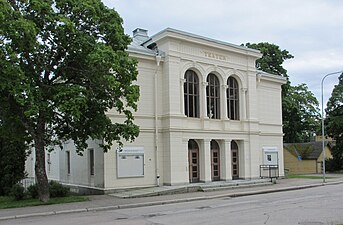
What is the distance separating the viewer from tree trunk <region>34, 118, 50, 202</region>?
59.5 feet

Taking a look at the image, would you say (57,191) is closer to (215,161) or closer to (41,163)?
(41,163)

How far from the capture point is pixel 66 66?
59.1 ft

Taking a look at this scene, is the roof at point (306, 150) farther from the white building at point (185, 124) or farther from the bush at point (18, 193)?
the bush at point (18, 193)

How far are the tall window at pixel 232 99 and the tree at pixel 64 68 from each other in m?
11.5

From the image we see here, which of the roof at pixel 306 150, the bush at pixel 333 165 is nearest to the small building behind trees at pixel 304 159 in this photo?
the roof at pixel 306 150

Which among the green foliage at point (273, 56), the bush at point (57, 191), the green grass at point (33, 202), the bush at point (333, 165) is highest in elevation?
the green foliage at point (273, 56)

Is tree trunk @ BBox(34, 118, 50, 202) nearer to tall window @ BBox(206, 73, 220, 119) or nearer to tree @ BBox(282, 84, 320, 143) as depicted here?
tall window @ BBox(206, 73, 220, 119)

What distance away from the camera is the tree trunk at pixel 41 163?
59.5ft

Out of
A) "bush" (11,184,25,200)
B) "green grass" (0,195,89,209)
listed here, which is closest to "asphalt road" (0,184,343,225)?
"green grass" (0,195,89,209)

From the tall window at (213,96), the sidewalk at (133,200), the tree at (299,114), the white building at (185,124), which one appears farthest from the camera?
the tree at (299,114)

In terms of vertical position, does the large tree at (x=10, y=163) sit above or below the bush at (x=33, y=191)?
above

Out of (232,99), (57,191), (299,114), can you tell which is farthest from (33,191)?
(299,114)

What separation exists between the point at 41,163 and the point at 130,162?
619cm

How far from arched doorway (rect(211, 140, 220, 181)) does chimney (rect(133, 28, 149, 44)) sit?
29.3 feet
